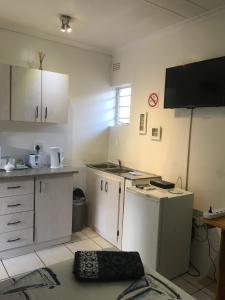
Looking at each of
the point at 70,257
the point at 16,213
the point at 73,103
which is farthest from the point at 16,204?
the point at 73,103

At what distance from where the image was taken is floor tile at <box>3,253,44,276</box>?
8.64 ft

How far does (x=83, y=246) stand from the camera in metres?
3.20

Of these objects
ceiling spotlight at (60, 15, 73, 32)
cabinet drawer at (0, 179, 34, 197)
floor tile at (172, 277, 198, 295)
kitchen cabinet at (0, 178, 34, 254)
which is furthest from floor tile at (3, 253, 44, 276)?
ceiling spotlight at (60, 15, 73, 32)

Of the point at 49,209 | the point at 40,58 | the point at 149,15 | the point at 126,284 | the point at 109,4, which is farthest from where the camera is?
the point at 40,58

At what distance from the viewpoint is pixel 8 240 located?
2.84 meters

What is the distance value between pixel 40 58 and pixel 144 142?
70.9 inches

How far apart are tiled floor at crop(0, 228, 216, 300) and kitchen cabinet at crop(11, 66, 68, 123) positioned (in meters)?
1.63

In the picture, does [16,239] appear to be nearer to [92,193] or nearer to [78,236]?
[78,236]

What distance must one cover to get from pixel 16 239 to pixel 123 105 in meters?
2.53

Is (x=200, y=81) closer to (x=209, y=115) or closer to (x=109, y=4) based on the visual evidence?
(x=209, y=115)

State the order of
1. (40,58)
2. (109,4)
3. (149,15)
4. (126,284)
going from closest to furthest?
(126,284) < (109,4) < (149,15) < (40,58)

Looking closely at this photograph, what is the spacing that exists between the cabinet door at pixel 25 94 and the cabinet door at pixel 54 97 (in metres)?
0.08

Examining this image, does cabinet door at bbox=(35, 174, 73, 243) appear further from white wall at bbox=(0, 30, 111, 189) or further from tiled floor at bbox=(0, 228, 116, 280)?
white wall at bbox=(0, 30, 111, 189)

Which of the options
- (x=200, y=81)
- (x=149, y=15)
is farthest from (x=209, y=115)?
(x=149, y=15)
